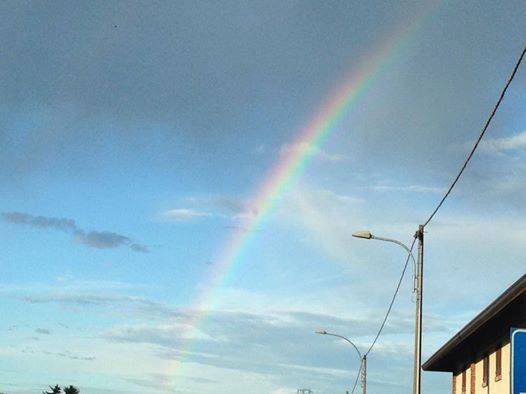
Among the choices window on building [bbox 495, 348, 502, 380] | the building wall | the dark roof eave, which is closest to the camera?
the dark roof eave

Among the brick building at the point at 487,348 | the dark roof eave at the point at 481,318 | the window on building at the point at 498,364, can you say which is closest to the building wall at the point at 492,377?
the brick building at the point at 487,348

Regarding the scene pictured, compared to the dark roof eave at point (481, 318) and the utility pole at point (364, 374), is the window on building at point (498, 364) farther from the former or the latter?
the utility pole at point (364, 374)

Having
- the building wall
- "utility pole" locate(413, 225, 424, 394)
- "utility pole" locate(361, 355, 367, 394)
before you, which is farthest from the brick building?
"utility pole" locate(361, 355, 367, 394)

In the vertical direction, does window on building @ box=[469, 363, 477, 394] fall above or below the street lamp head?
below

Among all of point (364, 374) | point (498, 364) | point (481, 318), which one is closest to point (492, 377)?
point (498, 364)

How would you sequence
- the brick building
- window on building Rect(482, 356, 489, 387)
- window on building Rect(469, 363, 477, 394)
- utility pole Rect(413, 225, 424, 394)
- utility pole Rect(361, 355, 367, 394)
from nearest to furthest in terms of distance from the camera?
utility pole Rect(413, 225, 424, 394) → the brick building → window on building Rect(482, 356, 489, 387) → window on building Rect(469, 363, 477, 394) → utility pole Rect(361, 355, 367, 394)

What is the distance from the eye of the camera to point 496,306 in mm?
26672

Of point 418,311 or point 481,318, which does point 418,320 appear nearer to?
point 418,311

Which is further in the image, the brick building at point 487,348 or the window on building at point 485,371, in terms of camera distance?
the window on building at point 485,371

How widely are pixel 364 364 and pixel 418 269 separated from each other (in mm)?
21032

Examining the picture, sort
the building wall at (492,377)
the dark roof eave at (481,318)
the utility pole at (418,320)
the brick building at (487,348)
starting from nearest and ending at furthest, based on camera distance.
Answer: the utility pole at (418,320) → the dark roof eave at (481,318) → the brick building at (487,348) → the building wall at (492,377)

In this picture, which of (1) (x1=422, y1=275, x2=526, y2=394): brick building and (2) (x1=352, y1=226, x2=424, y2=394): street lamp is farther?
(1) (x1=422, y1=275, x2=526, y2=394): brick building

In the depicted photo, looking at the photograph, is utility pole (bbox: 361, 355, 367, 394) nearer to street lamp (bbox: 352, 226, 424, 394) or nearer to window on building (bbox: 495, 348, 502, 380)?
window on building (bbox: 495, 348, 502, 380)

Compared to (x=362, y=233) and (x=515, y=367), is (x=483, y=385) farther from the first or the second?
(x=515, y=367)
